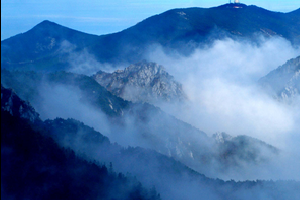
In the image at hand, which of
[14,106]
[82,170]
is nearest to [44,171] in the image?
[14,106]

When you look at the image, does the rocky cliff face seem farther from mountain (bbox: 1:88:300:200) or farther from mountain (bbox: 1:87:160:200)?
mountain (bbox: 1:88:300:200)

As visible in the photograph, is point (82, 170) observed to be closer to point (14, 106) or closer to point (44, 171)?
point (44, 171)

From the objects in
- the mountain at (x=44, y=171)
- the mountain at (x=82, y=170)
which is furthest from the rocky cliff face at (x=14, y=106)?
the mountain at (x=82, y=170)

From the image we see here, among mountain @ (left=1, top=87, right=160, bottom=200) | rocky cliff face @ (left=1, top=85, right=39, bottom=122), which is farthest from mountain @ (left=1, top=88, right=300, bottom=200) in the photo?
rocky cliff face @ (left=1, top=85, right=39, bottom=122)

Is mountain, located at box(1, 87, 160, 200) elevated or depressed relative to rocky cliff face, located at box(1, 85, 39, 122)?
depressed

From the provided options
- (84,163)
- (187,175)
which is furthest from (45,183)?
(187,175)

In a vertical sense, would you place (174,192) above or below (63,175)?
below

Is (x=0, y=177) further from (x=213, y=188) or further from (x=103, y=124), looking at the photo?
(x=213, y=188)
